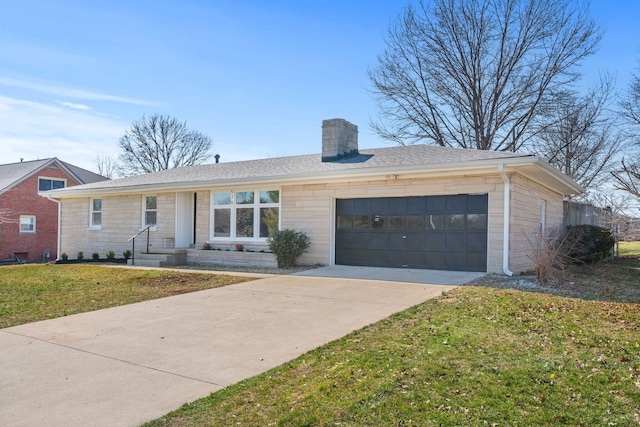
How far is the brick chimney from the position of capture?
15391 millimetres

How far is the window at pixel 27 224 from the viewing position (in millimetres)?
29078

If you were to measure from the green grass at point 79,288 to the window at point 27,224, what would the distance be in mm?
17116

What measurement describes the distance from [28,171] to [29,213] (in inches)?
106

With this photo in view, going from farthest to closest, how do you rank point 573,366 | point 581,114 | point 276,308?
point 581,114 < point 276,308 < point 573,366

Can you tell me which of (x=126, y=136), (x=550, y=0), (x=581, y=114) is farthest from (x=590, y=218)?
(x=126, y=136)

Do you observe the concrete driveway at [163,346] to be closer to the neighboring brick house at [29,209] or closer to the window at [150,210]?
the window at [150,210]

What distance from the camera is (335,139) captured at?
15.4 meters

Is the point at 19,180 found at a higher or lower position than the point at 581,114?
lower

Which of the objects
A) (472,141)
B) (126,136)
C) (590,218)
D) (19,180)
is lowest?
(590,218)

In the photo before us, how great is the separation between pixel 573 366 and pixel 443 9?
22790 mm

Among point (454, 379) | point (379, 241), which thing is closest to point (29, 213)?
point (379, 241)

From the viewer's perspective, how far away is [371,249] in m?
13.0

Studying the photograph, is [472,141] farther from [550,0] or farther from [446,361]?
[446,361]

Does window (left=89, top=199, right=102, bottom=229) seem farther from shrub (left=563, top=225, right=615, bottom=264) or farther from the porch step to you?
shrub (left=563, top=225, right=615, bottom=264)
